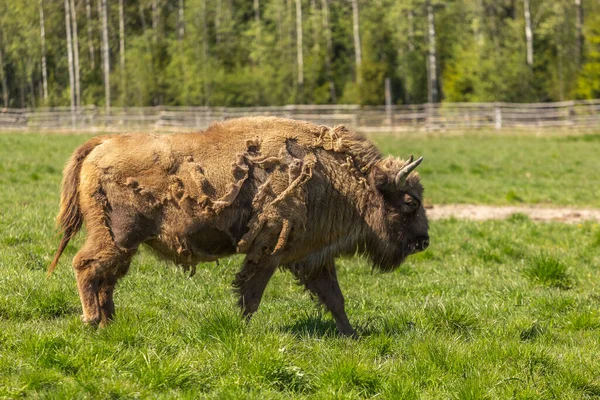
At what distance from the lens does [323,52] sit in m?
59.0

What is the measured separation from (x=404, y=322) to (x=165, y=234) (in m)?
2.16

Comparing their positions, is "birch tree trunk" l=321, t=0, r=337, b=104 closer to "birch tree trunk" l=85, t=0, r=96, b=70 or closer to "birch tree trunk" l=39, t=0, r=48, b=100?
"birch tree trunk" l=85, t=0, r=96, b=70

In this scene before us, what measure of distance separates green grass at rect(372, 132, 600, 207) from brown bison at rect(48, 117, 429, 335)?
32.2 ft

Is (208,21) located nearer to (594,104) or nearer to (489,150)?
(594,104)

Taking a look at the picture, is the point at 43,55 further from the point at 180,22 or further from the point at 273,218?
the point at 273,218

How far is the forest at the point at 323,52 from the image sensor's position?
51.1 metres

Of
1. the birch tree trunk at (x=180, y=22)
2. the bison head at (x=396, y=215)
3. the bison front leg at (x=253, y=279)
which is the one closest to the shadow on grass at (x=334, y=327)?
the bison front leg at (x=253, y=279)

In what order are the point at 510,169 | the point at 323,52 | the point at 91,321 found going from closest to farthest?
1. the point at 91,321
2. the point at 510,169
3. the point at 323,52

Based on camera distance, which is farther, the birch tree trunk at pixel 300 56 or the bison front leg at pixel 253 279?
the birch tree trunk at pixel 300 56

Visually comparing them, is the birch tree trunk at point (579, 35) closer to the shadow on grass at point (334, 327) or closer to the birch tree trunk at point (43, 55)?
the birch tree trunk at point (43, 55)

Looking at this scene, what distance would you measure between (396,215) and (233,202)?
63.3 inches

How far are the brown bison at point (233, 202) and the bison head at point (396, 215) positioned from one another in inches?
0.8

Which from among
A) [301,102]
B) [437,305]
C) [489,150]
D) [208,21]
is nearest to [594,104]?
[489,150]

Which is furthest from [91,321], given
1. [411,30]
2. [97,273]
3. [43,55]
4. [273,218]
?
[411,30]
